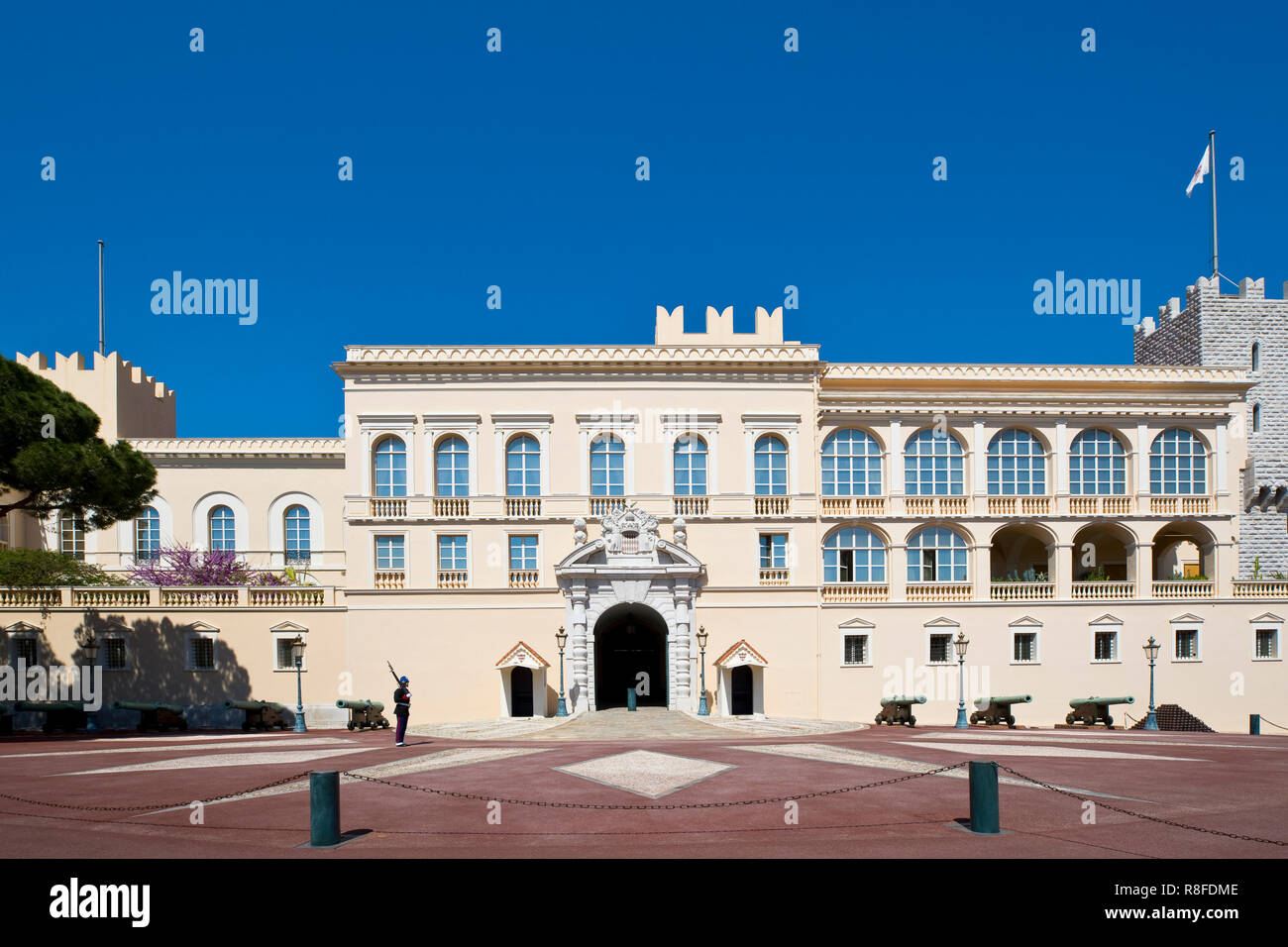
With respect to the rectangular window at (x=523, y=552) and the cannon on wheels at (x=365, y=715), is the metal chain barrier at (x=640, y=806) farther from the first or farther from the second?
the rectangular window at (x=523, y=552)

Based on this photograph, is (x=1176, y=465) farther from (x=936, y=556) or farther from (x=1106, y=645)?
(x=936, y=556)

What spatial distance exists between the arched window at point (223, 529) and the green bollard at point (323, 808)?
3385cm

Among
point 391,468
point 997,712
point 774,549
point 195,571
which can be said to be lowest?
point 997,712

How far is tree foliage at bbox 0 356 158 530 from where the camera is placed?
Result: 27.1 meters

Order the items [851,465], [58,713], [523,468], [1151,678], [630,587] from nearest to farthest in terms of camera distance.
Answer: [58,713]
[1151,678]
[630,587]
[523,468]
[851,465]

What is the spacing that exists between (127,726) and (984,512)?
33.1 m

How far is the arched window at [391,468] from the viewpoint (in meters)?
35.7

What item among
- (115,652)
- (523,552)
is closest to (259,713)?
(115,652)

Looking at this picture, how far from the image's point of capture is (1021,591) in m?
37.1

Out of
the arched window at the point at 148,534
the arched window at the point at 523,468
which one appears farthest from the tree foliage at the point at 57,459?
the arched window at the point at 523,468

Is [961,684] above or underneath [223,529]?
underneath

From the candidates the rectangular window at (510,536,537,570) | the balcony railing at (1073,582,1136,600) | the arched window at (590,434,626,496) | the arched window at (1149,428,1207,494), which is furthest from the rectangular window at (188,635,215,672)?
the arched window at (1149,428,1207,494)

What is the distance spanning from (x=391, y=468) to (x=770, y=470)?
14.8 metres

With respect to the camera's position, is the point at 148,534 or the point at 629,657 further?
the point at 148,534
